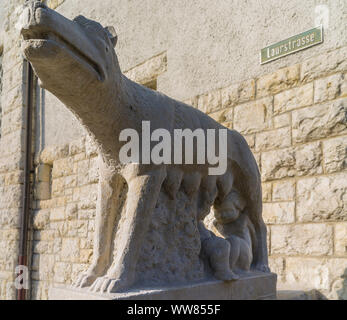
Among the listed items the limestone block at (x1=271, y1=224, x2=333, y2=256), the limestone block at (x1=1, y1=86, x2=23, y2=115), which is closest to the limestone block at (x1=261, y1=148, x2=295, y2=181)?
the limestone block at (x1=271, y1=224, x2=333, y2=256)

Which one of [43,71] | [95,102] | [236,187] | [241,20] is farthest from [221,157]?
[241,20]

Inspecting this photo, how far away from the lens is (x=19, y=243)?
18.1 ft

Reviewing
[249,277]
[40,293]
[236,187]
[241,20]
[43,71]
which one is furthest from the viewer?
[40,293]

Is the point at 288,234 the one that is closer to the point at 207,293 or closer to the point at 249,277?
the point at 249,277

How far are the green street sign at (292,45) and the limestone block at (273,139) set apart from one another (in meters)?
0.58

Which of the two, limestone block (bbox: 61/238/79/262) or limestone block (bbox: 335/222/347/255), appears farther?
limestone block (bbox: 61/238/79/262)

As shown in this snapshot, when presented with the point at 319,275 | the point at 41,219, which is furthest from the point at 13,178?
the point at 319,275

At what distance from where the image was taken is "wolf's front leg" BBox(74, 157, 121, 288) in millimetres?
1756

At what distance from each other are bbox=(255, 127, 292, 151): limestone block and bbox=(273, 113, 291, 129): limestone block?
0.11 feet

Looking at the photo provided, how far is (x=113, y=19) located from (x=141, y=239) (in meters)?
3.89

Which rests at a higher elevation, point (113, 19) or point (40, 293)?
point (113, 19)

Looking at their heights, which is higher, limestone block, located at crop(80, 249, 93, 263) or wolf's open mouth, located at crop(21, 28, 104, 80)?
wolf's open mouth, located at crop(21, 28, 104, 80)

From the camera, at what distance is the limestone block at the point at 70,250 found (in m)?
4.74

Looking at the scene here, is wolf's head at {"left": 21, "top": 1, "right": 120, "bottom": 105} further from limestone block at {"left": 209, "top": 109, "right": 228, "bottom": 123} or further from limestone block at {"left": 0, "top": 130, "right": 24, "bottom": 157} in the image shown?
limestone block at {"left": 0, "top": 130, "right": 24, "bottom": 157}
